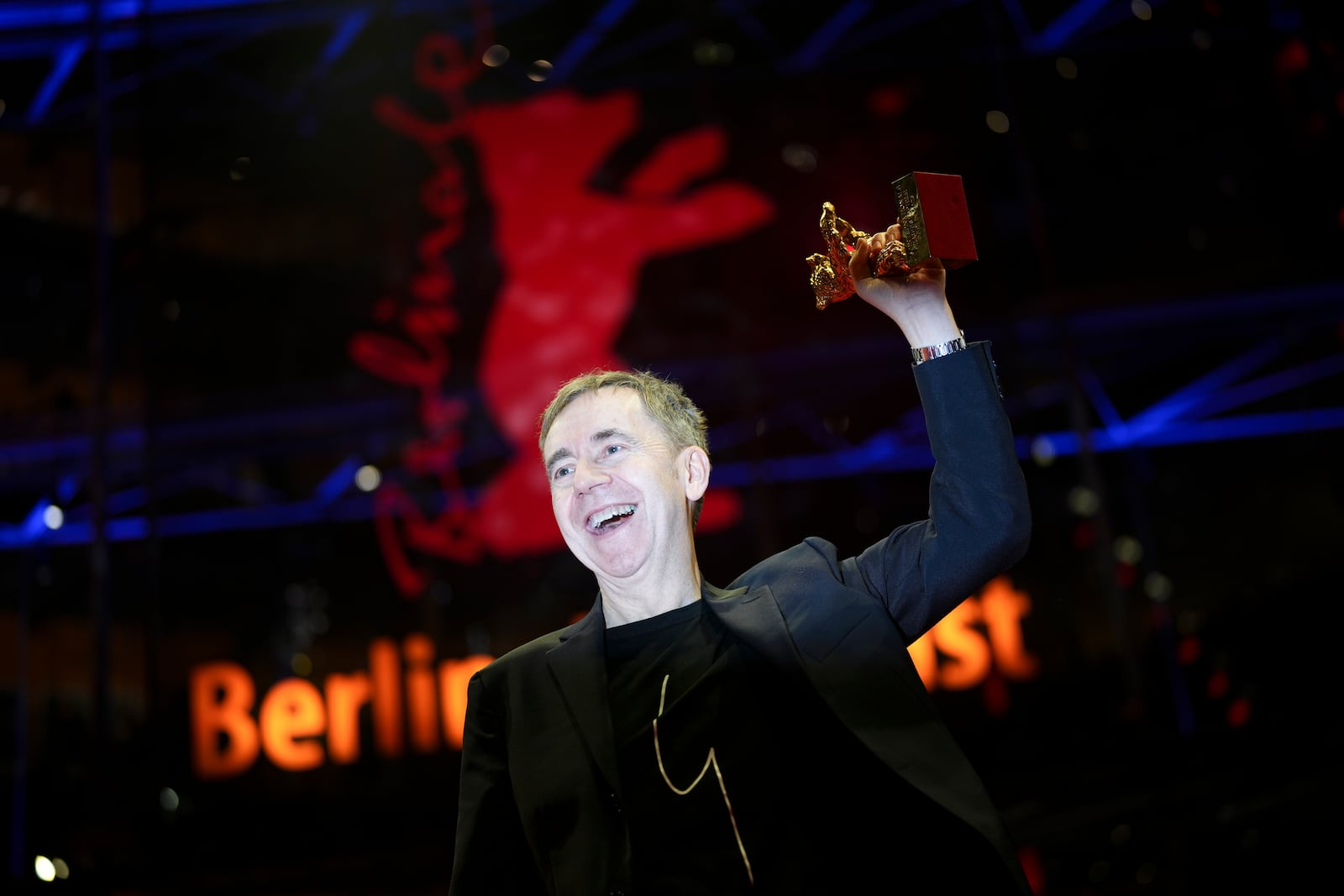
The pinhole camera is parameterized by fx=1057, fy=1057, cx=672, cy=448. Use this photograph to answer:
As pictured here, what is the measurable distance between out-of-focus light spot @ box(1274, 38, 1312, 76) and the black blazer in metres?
5.37

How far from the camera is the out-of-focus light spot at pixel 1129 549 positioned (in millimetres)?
5246

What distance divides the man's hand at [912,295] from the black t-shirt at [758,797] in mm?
473

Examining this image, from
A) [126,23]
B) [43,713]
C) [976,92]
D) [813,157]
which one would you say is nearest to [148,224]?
[126,23]

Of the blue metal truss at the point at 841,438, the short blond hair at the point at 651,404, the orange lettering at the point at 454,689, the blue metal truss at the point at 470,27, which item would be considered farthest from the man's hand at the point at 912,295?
the blue metal truss at the point at 470,27

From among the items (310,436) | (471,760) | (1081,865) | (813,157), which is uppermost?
(813,157)

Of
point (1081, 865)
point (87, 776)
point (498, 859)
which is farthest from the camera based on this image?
point (87, 776)

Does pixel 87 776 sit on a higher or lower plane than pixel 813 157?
lower

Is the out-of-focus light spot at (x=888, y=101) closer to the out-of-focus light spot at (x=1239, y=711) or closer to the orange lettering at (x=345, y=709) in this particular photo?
the out-of-focus light spot at (x=1239, y=711)

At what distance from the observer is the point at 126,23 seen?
5203mm

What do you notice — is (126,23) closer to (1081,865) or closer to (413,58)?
(413,58)

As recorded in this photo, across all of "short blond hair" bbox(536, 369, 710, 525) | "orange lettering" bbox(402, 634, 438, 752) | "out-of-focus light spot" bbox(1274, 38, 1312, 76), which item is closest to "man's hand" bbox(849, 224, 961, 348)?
"short blond hair" bbox(536, 369, 710, 525)

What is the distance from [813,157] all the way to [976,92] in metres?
0.95

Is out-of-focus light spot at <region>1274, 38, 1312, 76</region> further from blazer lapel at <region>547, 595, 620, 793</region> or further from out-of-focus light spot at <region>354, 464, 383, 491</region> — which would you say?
blazer lapel at <region>547, 595, 620, 793</region>

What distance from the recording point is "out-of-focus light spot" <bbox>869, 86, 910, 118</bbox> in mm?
5469
